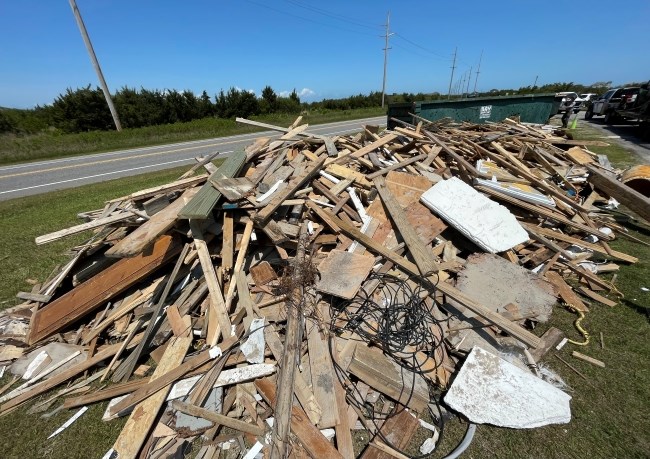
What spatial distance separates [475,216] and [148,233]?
4.31m

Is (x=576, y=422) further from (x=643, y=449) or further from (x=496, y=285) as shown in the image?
(x=496, y=285)

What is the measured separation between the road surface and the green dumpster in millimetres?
7380

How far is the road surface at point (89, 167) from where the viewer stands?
11.0 metres

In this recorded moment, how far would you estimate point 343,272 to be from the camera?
3668 millimetres

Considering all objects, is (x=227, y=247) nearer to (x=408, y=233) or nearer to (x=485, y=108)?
(x=408, y=233)

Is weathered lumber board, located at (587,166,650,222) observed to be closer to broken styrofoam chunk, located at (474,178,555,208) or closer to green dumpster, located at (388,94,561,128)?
broken styrofoam chunk, located at (474,178,555,208)

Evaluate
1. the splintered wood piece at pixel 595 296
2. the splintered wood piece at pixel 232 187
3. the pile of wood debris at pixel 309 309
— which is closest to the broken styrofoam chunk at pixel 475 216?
the pile of wood debris at pixel 309 309

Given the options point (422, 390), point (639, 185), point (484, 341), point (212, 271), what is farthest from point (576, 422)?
point (639, 185)

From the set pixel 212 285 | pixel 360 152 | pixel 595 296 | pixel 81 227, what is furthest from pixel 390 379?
pixel 360 152

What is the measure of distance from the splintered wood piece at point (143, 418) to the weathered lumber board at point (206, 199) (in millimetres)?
1541

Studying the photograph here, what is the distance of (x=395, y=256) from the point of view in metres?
3.86

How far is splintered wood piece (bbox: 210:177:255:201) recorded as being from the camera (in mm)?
3742

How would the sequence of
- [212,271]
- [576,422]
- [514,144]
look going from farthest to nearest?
[514,144] → [212,271] → [576,422]

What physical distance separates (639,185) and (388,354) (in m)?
7.61
